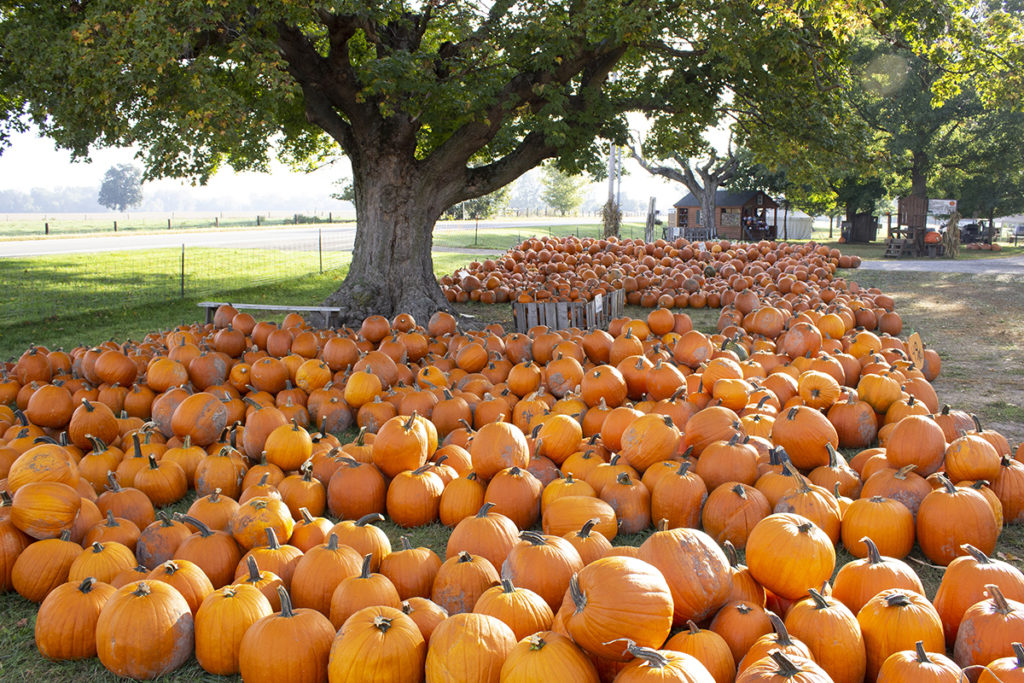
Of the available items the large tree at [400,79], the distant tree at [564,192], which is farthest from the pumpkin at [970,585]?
the distant tree at [564,192]

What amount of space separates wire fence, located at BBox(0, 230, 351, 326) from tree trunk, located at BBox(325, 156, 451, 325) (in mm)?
5171

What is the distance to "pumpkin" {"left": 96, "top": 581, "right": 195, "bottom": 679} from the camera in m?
2.90

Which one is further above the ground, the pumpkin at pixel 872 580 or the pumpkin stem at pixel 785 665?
the pumpkin stem at pixel 785 665

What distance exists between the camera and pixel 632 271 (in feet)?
54.0

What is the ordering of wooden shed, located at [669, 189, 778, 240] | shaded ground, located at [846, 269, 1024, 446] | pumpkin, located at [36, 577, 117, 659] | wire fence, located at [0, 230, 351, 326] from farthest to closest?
1. wooden shed, located at [669, 189, 778, 240]
2. wire fence, located at [0, 230, 351, 326]
3. shaded ground, located at [846, 269, 1024, 446]
4. pumpkin, located at [36, 577, 117, 659]

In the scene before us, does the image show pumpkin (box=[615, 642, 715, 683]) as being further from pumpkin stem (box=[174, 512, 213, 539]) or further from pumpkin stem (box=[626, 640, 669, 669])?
pumpkin stem (box=[174, 512, 213, 539])

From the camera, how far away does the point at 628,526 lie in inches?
166

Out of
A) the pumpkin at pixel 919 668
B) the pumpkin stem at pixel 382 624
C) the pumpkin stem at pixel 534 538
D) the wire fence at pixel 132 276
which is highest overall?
the wire fence at pixel 132 276

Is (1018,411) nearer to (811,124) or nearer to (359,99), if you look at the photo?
(811,124)

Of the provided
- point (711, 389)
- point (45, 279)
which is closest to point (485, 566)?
point (711, 389)

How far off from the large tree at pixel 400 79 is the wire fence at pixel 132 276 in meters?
3.92

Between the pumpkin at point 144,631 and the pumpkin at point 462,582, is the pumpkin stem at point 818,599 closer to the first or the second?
the pumpkin at point 462,582

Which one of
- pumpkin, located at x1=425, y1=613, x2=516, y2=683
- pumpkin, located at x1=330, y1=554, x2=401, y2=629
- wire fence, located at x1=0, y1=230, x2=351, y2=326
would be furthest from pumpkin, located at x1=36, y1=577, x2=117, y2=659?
wire fence, located at x1=0, y1=230, x2=351, y2=326

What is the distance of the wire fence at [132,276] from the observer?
44.3 ft
